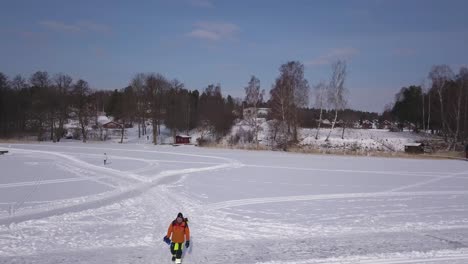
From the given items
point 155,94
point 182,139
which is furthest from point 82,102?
point 182,139

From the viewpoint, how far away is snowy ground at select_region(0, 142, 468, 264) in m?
10.0

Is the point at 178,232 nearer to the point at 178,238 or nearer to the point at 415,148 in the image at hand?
the point at 178,238

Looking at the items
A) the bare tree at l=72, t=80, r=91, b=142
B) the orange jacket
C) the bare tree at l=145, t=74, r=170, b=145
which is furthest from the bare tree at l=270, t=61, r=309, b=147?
the orange jacket

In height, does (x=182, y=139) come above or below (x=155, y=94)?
below

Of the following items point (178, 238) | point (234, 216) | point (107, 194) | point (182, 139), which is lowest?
point (234, 216)

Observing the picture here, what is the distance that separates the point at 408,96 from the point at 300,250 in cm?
7311

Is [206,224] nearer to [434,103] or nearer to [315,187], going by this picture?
[315,187]

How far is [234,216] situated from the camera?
45.8 ft

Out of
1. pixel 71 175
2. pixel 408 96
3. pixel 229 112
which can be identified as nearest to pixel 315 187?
pixel 71 175

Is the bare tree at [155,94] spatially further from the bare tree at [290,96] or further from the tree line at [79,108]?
the bare tree at [290,96]

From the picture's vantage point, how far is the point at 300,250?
1034 centimetres

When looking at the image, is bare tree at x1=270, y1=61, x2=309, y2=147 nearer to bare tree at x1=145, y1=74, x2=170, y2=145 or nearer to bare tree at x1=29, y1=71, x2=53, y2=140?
bare tree at x1=145, y1=74, x2=170, y2=145

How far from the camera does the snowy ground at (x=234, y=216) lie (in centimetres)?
1003

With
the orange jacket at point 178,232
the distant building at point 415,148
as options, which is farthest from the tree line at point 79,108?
the orange jacket at point 178,232
